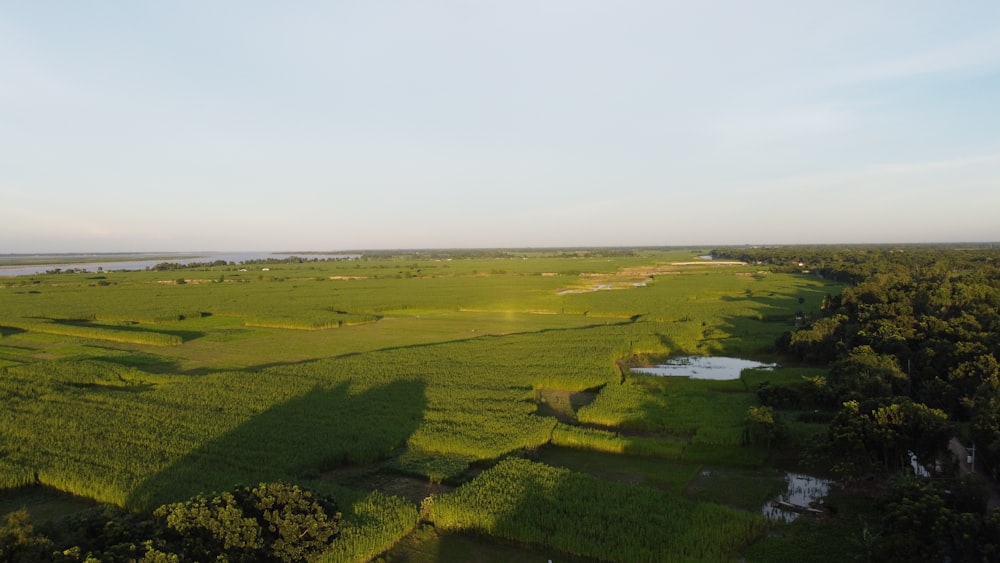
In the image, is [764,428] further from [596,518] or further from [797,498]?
[596,518]

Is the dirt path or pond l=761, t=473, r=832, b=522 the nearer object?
pond l=761, t=473, r=832, b=522

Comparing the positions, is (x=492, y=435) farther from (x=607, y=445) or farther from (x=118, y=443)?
(x=118, y=443)

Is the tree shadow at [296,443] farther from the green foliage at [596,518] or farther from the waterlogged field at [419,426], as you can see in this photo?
the green foliage at [596,518]

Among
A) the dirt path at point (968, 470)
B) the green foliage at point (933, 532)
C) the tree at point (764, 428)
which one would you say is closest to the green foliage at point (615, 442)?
the tree at point (764, 428)

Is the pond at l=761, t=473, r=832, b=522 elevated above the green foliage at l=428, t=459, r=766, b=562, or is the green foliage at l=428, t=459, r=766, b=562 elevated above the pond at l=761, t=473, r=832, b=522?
the green foliage at l=428, t=459, r=766, b=562

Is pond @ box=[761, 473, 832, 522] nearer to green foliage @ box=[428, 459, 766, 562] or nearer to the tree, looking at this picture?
green foliage @ box=[428, 459, 766, 562]

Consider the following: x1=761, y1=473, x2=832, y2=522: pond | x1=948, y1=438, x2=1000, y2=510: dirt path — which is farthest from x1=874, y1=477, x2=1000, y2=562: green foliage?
x1=948, y1=438, x2=1000, y2=510: dirt path

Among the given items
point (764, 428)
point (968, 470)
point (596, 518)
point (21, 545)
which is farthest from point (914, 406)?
point (21, 545)
